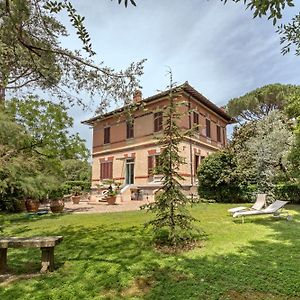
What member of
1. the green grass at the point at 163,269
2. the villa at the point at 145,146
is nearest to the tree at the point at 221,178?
the villa at the point at 145,146

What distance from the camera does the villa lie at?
2103 centimetres

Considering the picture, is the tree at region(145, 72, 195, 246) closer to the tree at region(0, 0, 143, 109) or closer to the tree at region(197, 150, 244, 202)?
the tree at region(0, 0, 143, 109)

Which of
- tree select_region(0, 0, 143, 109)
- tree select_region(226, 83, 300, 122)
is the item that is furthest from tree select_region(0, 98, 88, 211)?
tree select_region(226, 83, 300, 122)

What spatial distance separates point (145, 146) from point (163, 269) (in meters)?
18.3

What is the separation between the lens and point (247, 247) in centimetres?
595

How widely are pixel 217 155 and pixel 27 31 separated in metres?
Answer: 13.3

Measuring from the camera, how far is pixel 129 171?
80.0 feet

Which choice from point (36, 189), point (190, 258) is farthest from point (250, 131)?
point (190, 258)

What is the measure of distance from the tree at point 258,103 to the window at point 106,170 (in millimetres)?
14670

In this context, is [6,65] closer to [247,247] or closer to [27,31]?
[27,31]

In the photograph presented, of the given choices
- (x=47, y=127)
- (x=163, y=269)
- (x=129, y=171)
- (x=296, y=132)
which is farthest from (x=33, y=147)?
(x=129, y=171)

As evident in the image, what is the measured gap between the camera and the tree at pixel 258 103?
28.6 m

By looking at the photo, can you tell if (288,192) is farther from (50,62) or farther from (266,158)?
(50,62)

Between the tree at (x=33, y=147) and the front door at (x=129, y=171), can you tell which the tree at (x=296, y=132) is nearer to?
the tree at (x=33, y=147)
